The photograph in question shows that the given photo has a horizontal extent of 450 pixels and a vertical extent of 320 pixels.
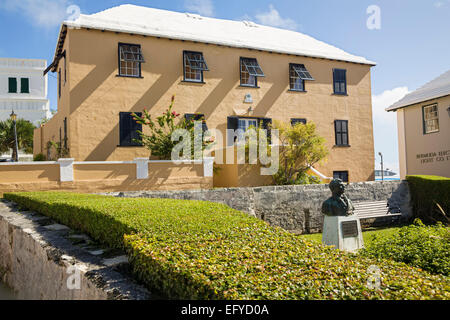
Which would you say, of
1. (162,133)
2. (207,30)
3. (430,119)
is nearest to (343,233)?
(162,133)

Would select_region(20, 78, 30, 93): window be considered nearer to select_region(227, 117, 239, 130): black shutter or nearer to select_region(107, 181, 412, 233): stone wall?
select_region(227, 117, 239, 130): black shutter

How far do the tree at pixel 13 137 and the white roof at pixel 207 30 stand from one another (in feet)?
57.9

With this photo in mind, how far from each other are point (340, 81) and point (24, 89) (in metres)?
35.0

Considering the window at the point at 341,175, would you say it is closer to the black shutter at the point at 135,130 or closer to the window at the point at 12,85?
the black shutter at the point at 135,130

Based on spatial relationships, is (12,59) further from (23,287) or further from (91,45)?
(23,287)

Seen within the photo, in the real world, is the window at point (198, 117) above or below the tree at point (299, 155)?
above

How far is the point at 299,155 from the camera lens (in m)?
15.3

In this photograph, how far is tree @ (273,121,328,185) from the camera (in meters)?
14.9

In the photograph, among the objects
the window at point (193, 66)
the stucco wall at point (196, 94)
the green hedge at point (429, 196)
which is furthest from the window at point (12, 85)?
the green hedge at point (429, 196)

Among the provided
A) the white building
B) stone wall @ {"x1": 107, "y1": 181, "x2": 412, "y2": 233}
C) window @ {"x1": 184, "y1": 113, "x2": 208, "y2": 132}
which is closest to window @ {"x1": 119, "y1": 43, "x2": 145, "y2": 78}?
window @ {"x1": 184, "y1": 113, "x2": 208, "y2": 132}

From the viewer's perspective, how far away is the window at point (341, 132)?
65.4ft

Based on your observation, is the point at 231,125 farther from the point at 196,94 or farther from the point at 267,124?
the point at 196,94

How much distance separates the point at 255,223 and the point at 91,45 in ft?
43.3

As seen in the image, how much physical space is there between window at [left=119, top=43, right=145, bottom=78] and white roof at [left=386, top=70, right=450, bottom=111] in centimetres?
1403
